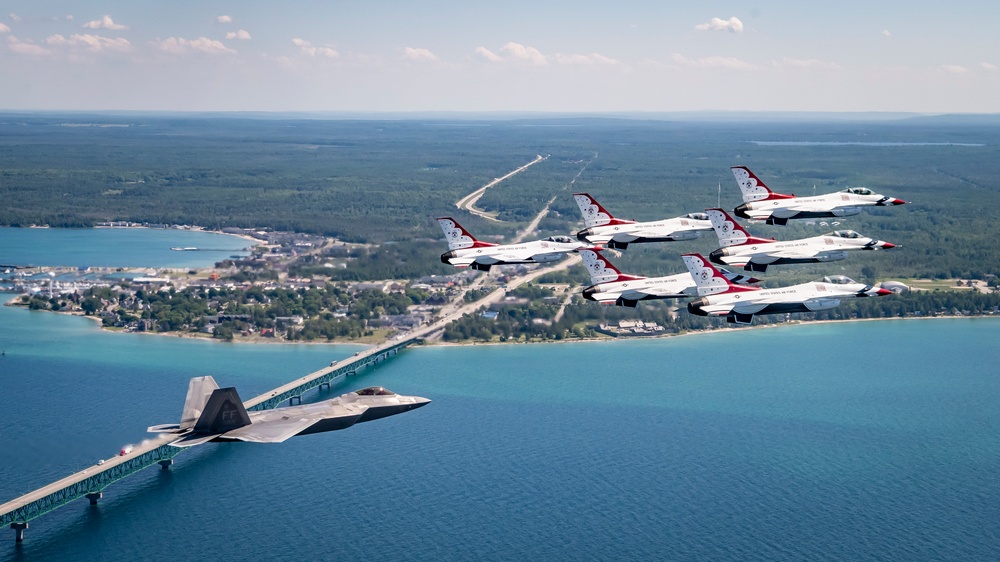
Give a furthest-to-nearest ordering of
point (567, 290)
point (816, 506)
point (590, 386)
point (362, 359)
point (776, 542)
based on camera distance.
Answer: point (567, 290)
point (362, 359)
point (590, 386)
point (816, 506)
point (776, 542)

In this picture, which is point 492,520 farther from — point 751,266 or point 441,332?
point 441,332

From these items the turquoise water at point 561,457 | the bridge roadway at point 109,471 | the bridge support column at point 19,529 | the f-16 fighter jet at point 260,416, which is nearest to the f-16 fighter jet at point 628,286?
the f-16 fighter jet at point 260,416

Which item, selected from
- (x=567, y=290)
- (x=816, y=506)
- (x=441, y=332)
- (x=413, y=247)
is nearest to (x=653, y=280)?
(x=816, y=506)

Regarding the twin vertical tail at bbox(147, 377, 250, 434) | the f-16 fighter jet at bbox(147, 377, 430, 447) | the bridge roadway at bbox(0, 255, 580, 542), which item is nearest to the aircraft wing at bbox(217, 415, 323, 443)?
the f-16 fighter jet at bbox(147, 377, 430, 447)

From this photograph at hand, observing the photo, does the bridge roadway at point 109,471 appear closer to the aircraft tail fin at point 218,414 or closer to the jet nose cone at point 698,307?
the aircraft tail fin at point 218,414

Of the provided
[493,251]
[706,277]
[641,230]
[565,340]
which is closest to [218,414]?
[493,251]

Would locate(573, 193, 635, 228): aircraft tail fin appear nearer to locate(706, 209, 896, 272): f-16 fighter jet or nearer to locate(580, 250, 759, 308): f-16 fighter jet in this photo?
locate(580, 250, 759, 308): f-16 fighter jet

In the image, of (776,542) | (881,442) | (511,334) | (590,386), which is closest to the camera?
(776,542)

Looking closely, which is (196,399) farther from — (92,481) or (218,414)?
(92,481)
